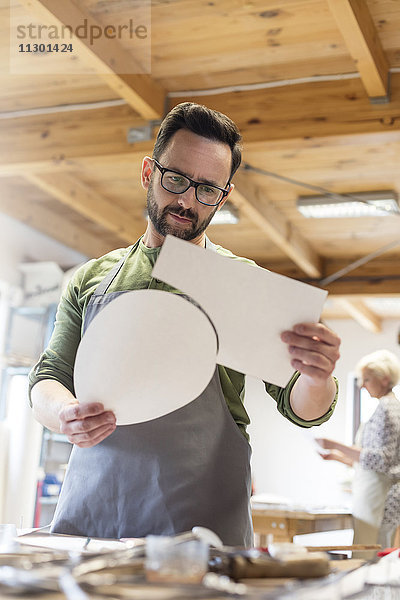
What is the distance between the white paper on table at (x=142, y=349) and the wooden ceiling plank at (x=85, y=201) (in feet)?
12.5

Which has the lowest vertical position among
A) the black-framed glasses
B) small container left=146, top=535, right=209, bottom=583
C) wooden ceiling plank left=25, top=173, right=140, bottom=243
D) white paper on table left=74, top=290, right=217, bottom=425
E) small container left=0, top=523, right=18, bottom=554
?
small container left=0, top=523, right=18, bottom=554

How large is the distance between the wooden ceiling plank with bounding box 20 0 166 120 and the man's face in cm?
172

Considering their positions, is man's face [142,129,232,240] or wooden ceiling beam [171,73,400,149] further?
wooden ceiling beam [171,73,400,149]

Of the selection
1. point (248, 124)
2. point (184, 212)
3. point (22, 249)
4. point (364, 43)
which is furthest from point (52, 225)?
point (184, 212)

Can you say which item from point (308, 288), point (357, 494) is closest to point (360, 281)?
point (357, 494)

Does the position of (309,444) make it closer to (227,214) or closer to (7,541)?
(227,214)

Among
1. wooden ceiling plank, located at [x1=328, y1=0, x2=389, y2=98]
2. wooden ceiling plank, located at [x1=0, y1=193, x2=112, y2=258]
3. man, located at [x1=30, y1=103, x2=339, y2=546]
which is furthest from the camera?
wooden ceiling plank, located at [x1=0, y1=193, x2=112, y2=258]

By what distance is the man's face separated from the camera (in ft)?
4.95

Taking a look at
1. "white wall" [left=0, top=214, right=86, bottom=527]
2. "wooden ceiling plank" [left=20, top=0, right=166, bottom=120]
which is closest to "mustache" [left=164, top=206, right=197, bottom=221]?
"wooden ceiling plank" [left=20, top=0, right=166, bottom=120]

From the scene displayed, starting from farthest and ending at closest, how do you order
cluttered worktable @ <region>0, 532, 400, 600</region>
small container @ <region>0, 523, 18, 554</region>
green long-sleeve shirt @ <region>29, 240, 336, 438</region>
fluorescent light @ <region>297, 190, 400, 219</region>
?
fluorescent light @ <region>297, 190, 400, 219</region>
green long-sleeve shirt @ <region>29, 240, 336, 438</region>
small container @ <region>0, 523, 18, 554</region>
cluttered worktable @ <region>0, 532, 400, 600</region>

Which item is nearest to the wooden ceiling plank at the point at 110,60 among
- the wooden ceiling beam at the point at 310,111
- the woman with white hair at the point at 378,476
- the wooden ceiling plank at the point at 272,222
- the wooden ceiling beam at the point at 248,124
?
the wooden ceiling beam at the point at 248,124

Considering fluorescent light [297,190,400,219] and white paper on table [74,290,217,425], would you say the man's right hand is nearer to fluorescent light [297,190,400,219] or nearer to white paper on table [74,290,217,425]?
white paper on table [74,290,217,425]

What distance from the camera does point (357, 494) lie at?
13.7ft

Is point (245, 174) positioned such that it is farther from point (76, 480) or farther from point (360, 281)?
point (76, 480)
